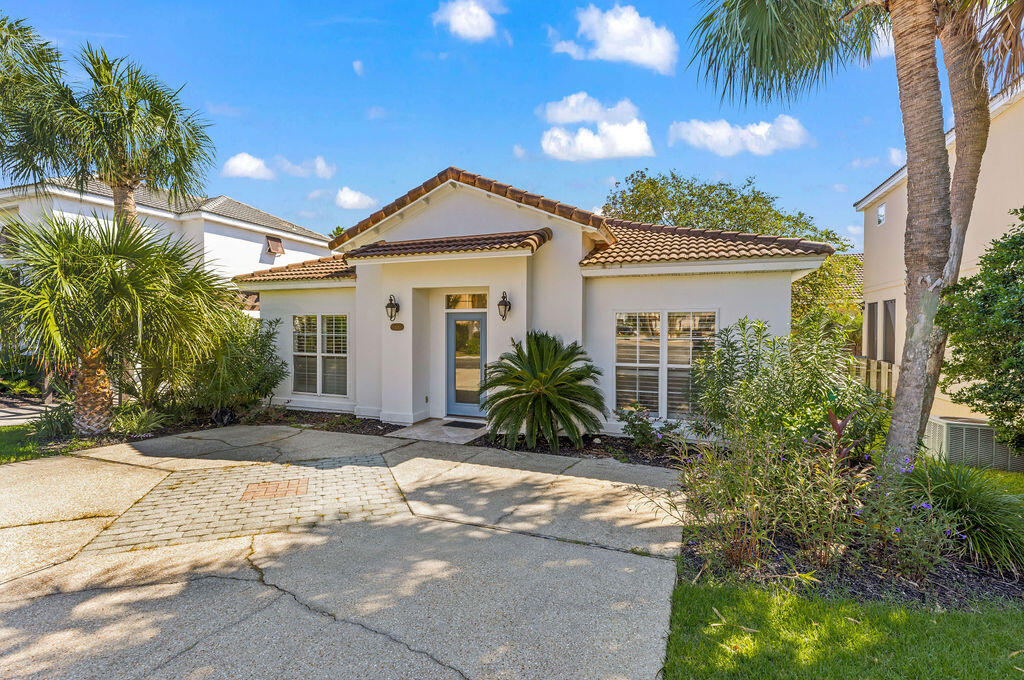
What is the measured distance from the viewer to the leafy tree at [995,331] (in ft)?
17.6

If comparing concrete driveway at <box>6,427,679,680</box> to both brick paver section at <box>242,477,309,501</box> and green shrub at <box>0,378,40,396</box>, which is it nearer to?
brick paver section at <box>242,477,309,501</box>

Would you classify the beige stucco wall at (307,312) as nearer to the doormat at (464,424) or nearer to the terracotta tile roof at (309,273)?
the terracotta tile roof at (309,273)

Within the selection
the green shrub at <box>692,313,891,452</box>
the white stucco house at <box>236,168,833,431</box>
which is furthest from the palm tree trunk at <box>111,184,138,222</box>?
the green shrub at <box>692,313,891,452</box>

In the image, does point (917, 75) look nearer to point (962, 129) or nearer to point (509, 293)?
point (962, 129)

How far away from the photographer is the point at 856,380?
6.89 meters

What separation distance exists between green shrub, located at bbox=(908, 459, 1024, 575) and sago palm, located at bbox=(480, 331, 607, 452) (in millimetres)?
4523

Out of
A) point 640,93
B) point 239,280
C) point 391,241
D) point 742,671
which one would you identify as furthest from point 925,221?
point 239,280

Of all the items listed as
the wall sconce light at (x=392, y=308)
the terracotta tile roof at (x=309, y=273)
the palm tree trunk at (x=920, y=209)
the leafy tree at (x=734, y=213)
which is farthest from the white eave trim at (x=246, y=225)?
the palm tree trunk at (x=920, y=209)

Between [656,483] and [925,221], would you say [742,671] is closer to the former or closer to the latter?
[656,483]

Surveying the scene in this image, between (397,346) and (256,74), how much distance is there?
11.2 meters

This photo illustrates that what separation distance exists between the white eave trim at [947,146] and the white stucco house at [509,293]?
4505mm

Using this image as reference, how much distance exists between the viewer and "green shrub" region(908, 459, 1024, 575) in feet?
13.8

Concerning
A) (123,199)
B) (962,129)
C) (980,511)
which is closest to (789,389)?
(980,511)

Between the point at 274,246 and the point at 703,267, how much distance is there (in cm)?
2084
